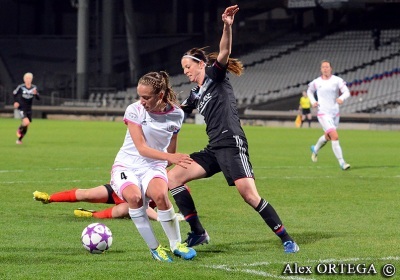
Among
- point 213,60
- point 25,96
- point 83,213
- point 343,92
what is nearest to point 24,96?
point 25,96

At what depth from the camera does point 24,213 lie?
13.3 metres

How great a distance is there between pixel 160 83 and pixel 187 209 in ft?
5.76

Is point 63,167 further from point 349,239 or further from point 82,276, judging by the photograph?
point 82,276

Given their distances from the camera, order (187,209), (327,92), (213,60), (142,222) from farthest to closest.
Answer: (327,92) < (213,60) < (187,209) < (142,222)

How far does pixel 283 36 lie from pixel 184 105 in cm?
5897

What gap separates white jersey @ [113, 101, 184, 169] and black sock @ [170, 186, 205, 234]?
0.98 metres

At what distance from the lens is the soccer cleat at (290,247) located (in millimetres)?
9883

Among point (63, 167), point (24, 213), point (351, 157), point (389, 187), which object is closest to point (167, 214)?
point (24, 213)

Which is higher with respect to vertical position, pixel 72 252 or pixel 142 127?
pixel 142 127

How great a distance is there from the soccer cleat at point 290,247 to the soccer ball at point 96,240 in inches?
70.4

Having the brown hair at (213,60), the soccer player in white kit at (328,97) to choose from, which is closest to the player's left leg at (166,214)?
the brown hair at (213,60)

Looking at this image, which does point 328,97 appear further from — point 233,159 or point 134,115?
point 134,115

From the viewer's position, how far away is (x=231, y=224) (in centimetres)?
1248

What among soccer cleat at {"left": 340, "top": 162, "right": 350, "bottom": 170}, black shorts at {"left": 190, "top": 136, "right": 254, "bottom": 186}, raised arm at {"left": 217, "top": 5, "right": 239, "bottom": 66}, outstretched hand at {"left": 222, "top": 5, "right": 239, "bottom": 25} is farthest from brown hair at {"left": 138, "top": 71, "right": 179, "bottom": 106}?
soccer cleat at {"left": 340, "top": 162, "right": 350, "bottom": 170}
